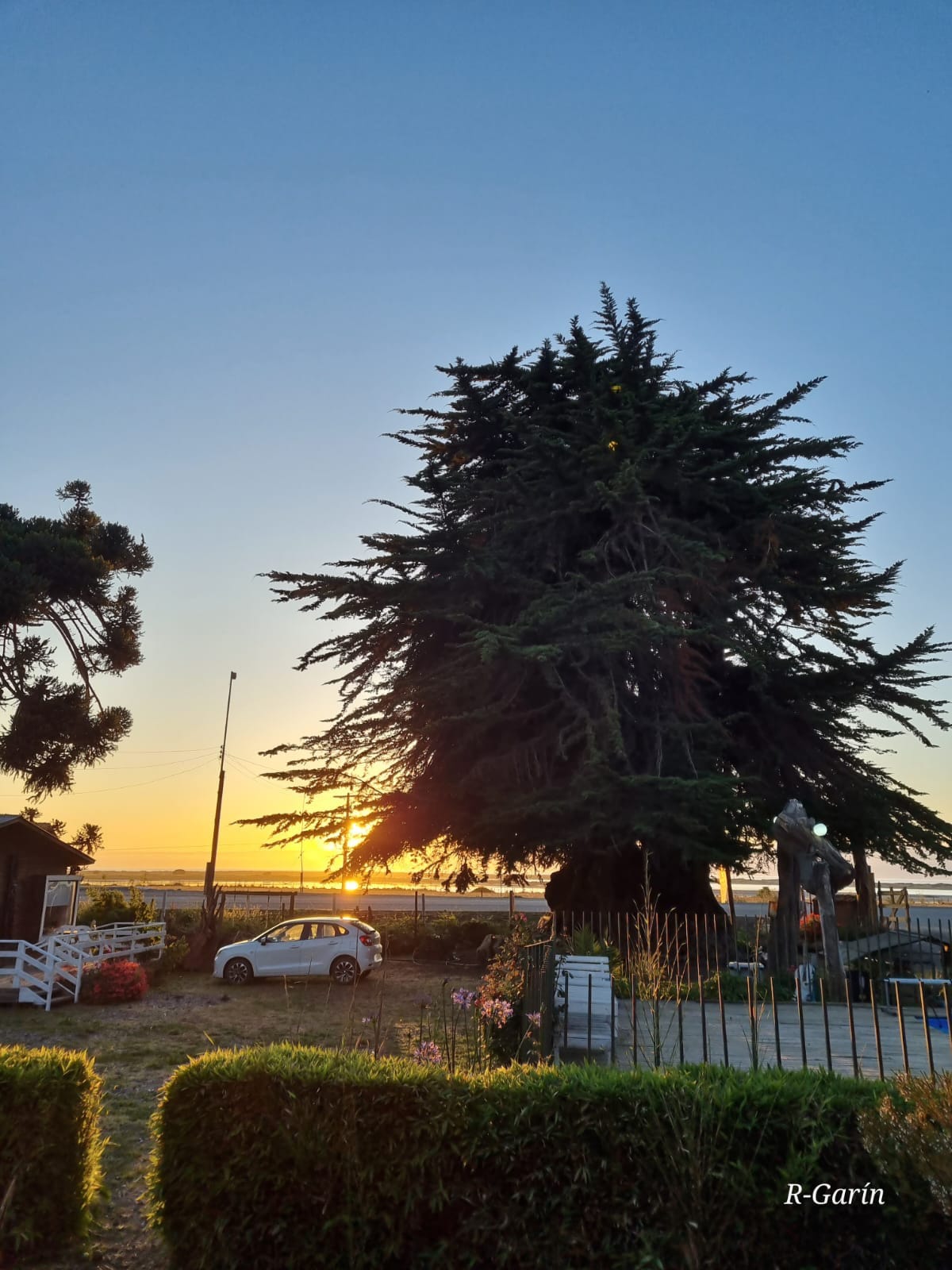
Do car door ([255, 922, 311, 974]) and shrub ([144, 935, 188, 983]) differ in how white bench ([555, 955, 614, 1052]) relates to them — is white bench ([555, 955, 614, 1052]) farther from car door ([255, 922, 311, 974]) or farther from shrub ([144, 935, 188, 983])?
shrub ([144, 935, 188, 983])

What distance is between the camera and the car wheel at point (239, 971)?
69.7 ft

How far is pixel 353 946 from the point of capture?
20.9 metres

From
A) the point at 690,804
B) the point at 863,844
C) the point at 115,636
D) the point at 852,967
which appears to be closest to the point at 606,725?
the point at 690,804

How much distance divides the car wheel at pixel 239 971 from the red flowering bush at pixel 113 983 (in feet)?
8.93

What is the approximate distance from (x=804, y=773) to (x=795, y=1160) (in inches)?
831

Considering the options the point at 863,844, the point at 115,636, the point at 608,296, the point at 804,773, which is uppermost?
the point at 608,296

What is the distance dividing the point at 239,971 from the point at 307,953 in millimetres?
1743

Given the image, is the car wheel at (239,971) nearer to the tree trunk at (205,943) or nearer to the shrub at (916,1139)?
the tree trunk at (205,943)

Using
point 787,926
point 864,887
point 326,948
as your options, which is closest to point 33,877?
point 326,948

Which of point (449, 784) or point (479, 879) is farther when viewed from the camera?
point (479, 879)

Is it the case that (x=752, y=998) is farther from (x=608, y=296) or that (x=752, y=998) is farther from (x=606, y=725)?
(x=608, y=296)

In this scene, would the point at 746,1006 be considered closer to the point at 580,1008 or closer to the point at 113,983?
the point at 580,1008

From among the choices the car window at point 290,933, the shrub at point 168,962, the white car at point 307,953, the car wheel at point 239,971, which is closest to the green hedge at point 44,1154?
the white car at point 307,953

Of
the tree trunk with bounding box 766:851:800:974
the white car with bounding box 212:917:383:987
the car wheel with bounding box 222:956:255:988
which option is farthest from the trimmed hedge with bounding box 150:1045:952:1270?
the car wheel with bounding box 222:956:255:988
